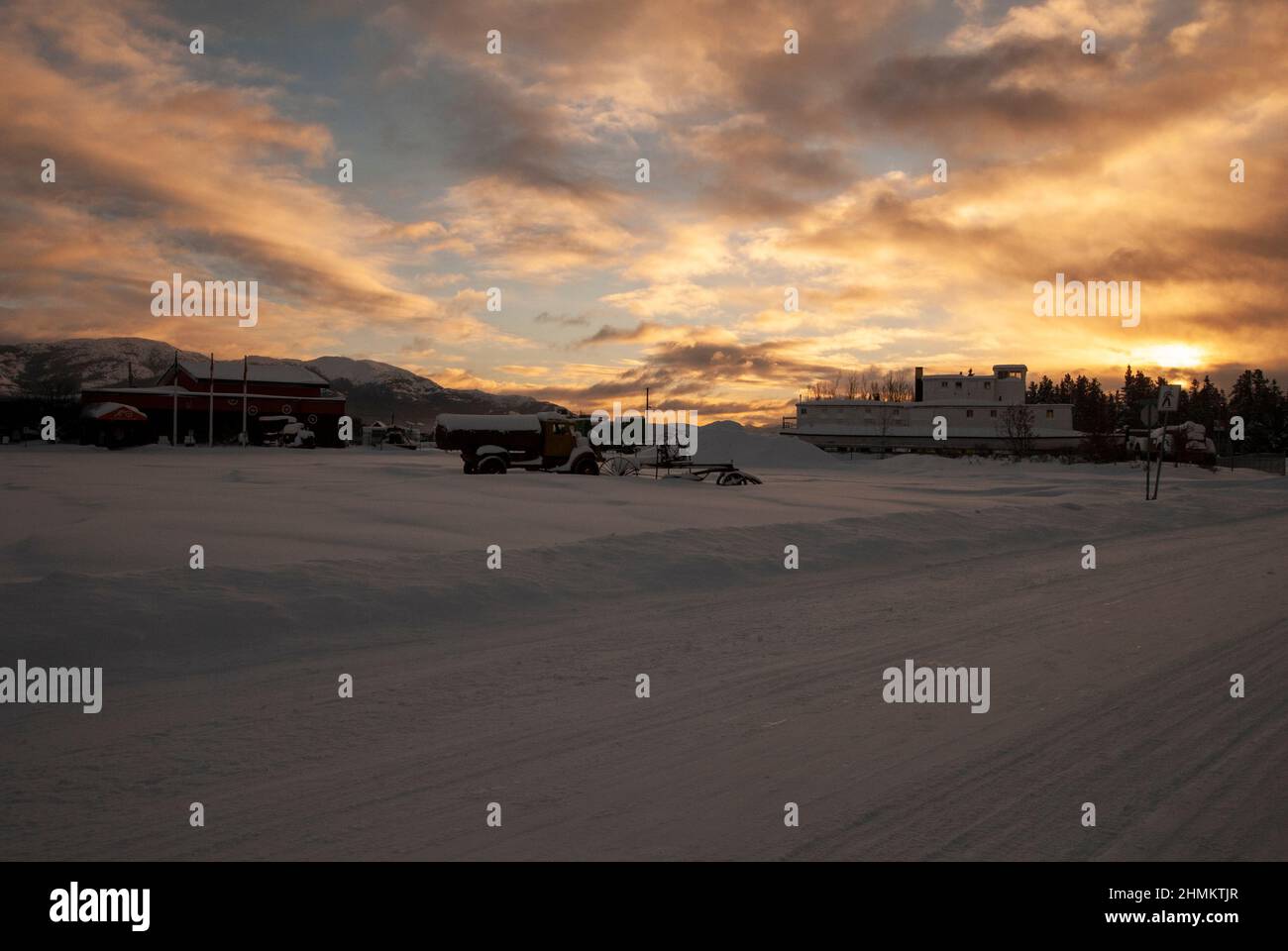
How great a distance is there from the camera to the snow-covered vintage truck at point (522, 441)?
31234mm

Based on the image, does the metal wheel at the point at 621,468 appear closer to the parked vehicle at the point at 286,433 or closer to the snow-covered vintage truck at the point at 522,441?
the snow-covered vintage truck at the point at 522,441

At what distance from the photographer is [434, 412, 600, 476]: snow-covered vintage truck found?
31.2 m

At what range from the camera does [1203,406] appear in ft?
419

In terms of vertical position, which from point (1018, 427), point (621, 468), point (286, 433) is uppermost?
point (1018, 427)

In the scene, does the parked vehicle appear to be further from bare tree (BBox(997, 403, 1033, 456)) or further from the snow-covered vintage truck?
bare tree (BBox(997, 403, 1033, 456))

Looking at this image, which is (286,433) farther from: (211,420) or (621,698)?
(621,698)

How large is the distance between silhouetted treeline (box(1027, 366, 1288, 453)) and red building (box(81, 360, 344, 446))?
2624 inches

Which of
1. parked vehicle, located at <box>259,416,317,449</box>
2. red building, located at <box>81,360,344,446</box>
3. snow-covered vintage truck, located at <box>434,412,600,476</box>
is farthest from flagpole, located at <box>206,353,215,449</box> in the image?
snow-covered vintage truck, located at <box>434,412,600,476</box>

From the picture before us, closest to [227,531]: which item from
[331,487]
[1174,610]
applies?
[331,487]

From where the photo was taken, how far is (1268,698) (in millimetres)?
6020

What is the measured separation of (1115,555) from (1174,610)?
508 cm

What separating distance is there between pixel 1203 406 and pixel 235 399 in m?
131

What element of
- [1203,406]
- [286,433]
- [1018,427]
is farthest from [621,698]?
[1203,406]

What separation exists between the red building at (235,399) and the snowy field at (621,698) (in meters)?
65.4
